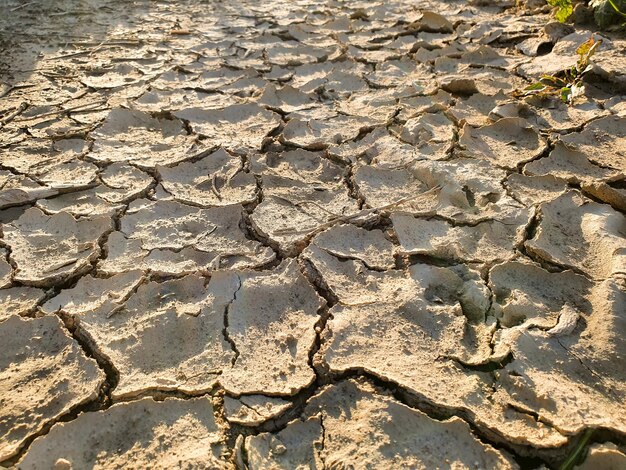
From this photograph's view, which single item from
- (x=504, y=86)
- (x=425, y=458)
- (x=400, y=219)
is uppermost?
(x=504, y=86)

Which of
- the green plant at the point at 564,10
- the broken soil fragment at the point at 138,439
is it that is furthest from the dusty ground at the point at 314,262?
the green plant at the point at 564,10

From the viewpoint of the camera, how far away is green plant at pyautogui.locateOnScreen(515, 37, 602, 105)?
227cm

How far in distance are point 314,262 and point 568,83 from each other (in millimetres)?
1629

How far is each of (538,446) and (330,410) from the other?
44cm

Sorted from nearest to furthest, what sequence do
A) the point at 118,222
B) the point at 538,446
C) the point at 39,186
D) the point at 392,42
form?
the point at 538,446 → the point at 118,222 → the point at 39,186 → the point at 392,42

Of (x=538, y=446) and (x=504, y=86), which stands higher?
(x=504, y=86)

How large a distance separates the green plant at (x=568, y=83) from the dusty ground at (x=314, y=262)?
0.19 ft

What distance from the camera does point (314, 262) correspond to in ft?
5.11

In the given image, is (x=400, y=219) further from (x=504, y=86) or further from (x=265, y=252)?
(x=504, y=86)

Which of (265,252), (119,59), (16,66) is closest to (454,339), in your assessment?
(265,252)

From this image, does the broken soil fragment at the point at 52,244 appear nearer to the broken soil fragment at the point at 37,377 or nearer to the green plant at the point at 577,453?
the broken soil fragment at the point at 37,377

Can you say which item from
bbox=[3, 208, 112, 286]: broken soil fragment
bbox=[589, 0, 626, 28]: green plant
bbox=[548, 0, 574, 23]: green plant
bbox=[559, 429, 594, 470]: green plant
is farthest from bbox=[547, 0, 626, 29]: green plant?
bbox=[3, 208, 112, 286]: broken soil fragment

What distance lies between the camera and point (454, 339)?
1.32 metres

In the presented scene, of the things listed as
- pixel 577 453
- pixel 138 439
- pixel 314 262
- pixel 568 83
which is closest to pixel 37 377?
pixel 138 439
